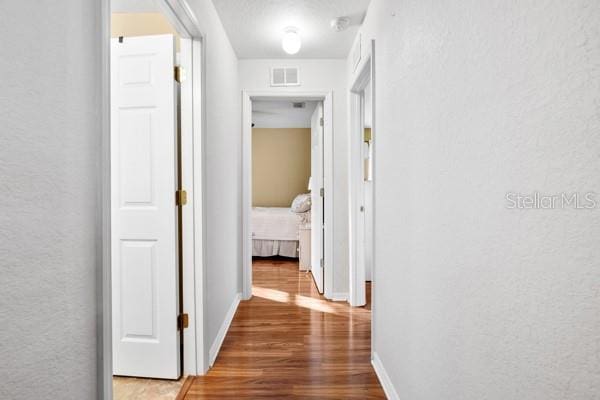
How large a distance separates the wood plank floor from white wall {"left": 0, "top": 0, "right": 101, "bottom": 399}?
118 cm

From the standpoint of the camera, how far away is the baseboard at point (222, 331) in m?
2.23

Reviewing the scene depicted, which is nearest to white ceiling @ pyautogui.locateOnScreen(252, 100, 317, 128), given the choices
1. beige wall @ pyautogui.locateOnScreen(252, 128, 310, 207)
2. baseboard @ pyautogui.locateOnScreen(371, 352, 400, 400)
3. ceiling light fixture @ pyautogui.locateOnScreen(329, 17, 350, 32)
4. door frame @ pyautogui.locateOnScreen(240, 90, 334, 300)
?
beige wall @ pyautogui.locateOnScreen(252, 128, 310, 207)

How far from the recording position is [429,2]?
51.0 inches

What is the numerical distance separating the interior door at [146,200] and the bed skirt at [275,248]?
354 centimetres

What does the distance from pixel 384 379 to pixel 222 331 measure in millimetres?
1254

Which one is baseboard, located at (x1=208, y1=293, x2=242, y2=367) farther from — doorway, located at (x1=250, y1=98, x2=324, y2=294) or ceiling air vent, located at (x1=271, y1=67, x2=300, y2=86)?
ceiling air vent, located at (x1=271, y1=67, x2=300, y2=86)

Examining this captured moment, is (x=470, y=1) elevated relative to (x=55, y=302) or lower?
elevated

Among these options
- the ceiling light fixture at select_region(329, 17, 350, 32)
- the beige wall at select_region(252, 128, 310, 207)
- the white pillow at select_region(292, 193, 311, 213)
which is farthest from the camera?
the beige wall at select_region(252, 128, 310, 207)

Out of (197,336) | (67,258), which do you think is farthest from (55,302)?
(197,336)

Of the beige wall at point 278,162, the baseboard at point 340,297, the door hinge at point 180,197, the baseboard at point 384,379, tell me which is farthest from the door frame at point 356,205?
the beige wall at point 278,162

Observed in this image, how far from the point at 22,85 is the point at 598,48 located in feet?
3.67

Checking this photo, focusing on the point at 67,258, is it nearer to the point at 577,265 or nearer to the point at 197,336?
the point at 577,265

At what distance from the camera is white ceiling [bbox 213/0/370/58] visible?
2.46 metres

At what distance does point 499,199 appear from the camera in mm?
846
